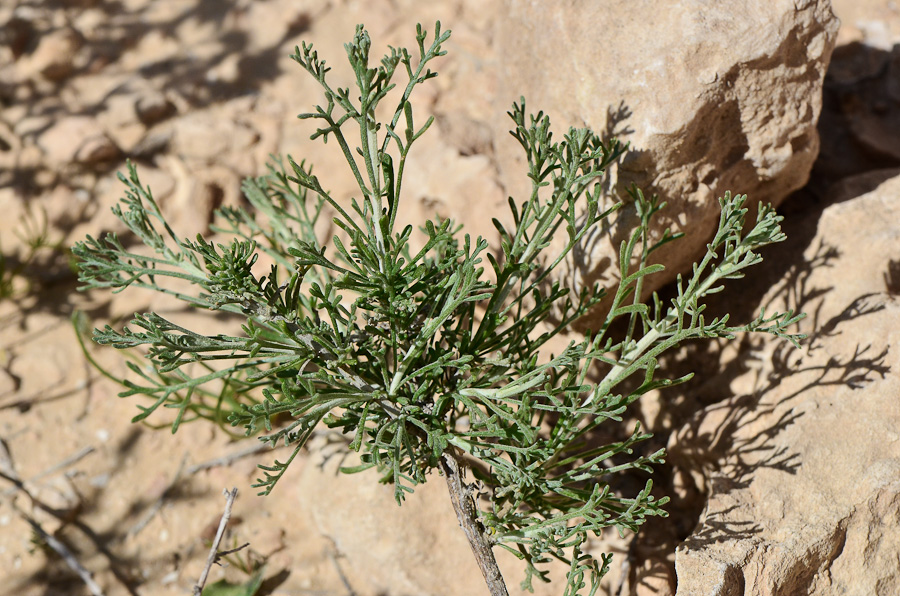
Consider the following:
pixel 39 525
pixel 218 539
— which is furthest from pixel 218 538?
pixel 39 525

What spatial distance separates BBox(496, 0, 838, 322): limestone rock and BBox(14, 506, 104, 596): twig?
2305 mm

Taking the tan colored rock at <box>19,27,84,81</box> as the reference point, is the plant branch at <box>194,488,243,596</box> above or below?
below

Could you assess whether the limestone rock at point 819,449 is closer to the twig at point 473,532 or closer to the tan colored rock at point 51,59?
the twig at point 473,532

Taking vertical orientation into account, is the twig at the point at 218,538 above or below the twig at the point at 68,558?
below

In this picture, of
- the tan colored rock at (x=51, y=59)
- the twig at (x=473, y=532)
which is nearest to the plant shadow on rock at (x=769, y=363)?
the twig at (x=473, y=532)

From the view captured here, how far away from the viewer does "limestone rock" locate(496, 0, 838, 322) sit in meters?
2.57

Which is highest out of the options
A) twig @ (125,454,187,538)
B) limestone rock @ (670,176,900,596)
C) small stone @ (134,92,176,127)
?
small stone @ (134,92,176,127)

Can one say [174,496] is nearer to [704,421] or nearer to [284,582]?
[284,582]

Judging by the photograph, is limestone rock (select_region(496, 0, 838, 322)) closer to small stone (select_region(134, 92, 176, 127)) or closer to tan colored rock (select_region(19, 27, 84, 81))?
small stone (select_region(134, 92, 176, 127))

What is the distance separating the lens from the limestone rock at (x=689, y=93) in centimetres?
257

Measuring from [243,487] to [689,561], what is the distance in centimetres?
199

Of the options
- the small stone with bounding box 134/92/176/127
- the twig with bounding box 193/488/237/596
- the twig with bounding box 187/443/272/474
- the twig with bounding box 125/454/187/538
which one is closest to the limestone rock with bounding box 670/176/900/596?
the twig with bounding box 193/488/237/596

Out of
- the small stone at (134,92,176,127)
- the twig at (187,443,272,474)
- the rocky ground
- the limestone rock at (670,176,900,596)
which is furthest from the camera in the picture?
the small stone at (134,92,176,127)

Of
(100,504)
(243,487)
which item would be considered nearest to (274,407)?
(243,487)
